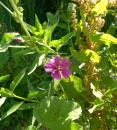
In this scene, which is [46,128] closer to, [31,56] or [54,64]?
[54,64]

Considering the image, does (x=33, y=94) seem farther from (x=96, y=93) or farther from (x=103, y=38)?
(x=103, y=38)

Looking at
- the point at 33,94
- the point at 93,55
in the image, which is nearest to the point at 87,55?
the point at 93,55

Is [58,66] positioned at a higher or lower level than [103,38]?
lower

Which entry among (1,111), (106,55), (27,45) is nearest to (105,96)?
(106,55)

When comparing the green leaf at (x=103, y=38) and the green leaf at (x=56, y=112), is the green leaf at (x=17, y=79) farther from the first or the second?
the green leaf at (x=103, y=38)

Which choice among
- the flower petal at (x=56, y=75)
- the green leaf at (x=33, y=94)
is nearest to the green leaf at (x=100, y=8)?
the flower petal at (x=56, y=75)
